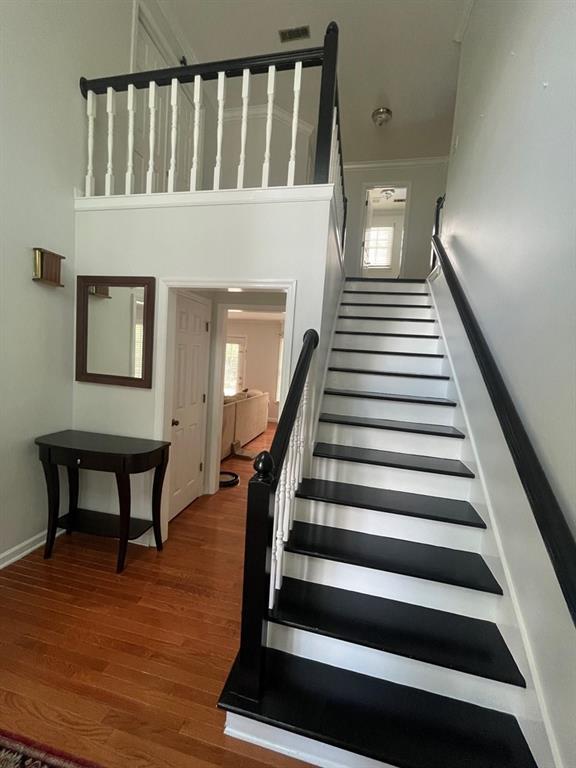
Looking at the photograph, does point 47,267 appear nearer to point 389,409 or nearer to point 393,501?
point 389,409

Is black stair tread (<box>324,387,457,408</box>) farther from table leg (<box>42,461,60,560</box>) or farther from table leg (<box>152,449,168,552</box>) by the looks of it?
table leg (<box>42,461,60,560</box>)

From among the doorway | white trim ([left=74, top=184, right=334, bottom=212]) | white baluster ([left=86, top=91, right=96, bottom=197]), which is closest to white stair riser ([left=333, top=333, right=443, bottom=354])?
white trim ([left=74, top=184, right=334, bottom=212])

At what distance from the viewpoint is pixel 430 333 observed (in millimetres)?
3045

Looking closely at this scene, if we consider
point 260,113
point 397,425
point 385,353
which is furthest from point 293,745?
point 260,113

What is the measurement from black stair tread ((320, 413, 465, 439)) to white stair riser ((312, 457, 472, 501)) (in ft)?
0.91

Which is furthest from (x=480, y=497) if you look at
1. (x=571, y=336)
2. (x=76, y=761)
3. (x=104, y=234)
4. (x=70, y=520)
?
(x=104, y=234)

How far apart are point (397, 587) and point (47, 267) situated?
9.19ft

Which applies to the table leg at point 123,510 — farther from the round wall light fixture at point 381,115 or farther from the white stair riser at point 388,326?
the round wall light fixture at point 381,115

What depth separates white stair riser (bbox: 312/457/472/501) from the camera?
186cm

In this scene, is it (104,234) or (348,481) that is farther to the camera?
(104,234)

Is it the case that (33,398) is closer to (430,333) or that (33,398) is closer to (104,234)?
(104,234)

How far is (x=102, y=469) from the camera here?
2.22m

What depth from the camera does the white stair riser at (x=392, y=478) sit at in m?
1.86

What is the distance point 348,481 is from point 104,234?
246 cm
